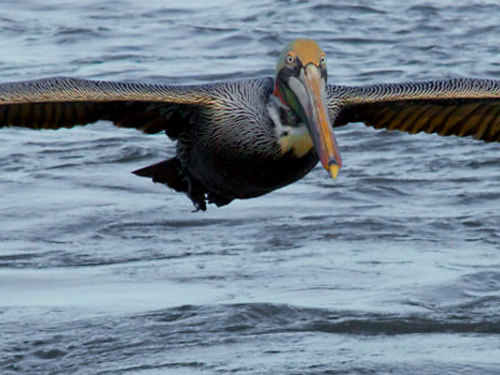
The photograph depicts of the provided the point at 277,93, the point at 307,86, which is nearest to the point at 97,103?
the point at 277,93

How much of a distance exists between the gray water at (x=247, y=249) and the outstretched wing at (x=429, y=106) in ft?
4.23

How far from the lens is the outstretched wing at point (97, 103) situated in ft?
25.8

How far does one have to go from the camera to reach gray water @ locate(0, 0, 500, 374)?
28.9 feet

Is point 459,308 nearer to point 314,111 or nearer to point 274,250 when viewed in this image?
point 274,250

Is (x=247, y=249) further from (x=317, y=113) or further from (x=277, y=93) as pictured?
Result: (x=317, y=113)

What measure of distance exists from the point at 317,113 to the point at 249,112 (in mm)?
905

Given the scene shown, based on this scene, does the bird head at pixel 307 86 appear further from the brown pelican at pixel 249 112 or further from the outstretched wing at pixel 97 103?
the outstretched wing at pixel 97 103

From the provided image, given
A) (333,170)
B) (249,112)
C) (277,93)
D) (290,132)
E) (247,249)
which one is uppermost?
(277,93)

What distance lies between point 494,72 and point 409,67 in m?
1.11

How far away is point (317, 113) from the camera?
7.34 m

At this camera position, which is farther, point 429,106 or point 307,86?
point 429,106

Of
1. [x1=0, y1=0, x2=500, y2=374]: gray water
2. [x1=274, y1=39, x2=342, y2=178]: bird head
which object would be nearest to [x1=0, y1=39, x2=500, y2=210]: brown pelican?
[x1=274, y1=39, x2=342, y2=178]: bird head

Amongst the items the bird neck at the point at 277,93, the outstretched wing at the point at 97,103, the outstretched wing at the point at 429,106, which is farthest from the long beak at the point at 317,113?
the outstretched wing at the point at 97,103

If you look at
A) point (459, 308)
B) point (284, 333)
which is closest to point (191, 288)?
point (284, 333)
